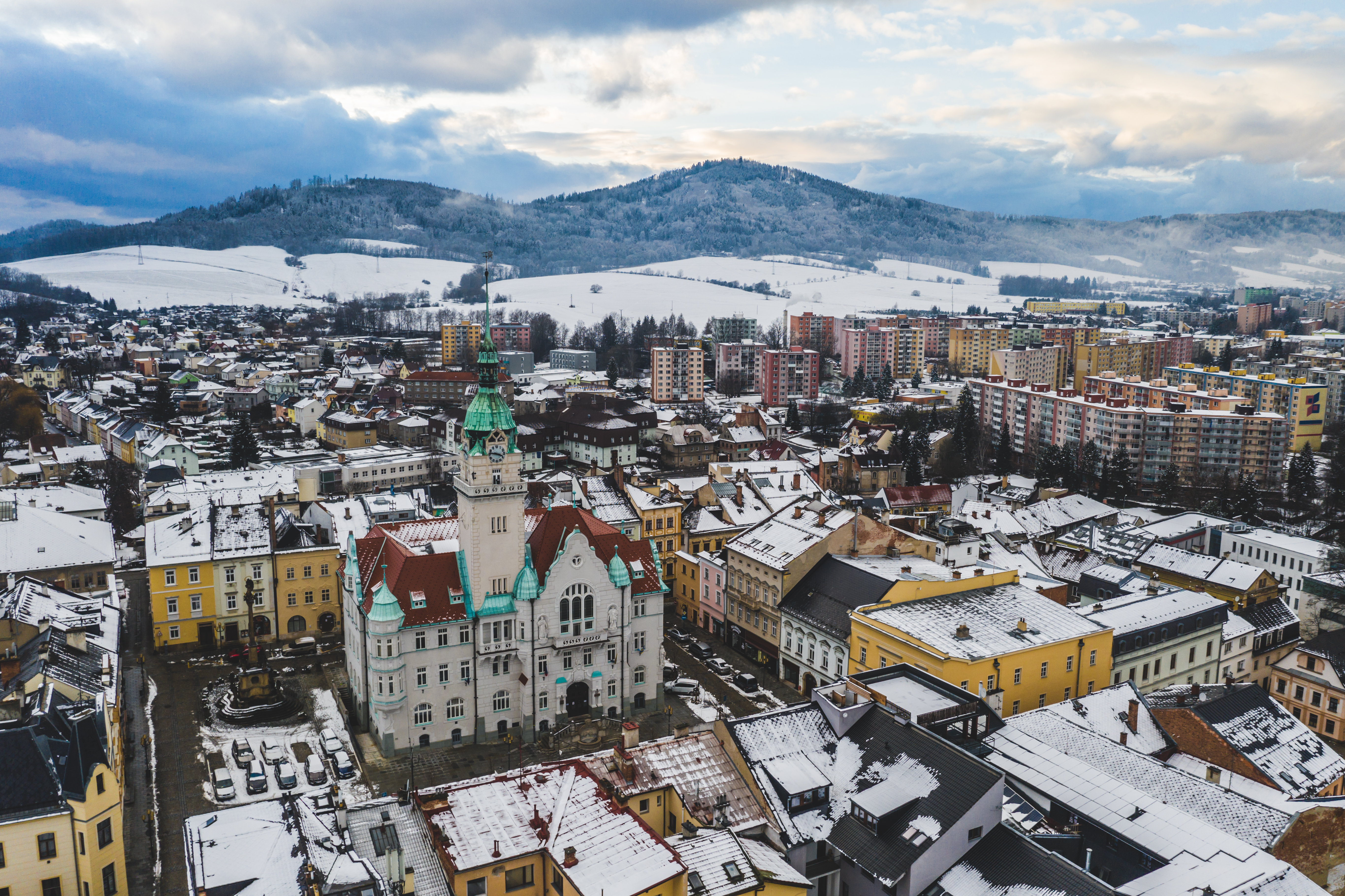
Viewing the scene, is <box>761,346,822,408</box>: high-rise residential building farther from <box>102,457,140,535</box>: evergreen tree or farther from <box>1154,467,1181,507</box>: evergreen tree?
<box>102,457,140,535</box>: evergreen tree

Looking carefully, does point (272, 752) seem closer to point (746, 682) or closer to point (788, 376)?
point (746, 682)

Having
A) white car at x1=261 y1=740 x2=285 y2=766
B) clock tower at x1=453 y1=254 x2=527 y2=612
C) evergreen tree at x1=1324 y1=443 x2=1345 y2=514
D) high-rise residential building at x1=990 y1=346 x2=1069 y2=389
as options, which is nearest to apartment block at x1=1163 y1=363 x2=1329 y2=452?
evergreen tree at x1=1324 y1=443 x2=1345 y2=514

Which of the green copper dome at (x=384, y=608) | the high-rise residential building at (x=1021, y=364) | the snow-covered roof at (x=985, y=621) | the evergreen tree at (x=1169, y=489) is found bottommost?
the evergreen tree at (x=1169, y=489)

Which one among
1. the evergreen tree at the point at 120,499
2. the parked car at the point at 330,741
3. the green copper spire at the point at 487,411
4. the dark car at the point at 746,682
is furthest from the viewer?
the evergreen tree at the point at 120,499

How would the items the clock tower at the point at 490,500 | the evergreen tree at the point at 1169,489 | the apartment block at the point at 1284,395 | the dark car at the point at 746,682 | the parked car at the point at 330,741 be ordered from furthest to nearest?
1. the apartment block at the point at 1284,395
2. the evergreen tree at the point at 1169,489
3. the dark car at the point at 746,682
4. the clock tower at the point at 490,500
5. the parked car at the point at 330,741

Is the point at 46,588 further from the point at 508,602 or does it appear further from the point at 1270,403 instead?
the point at 1270,403

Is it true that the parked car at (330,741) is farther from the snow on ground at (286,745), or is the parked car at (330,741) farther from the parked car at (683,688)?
the parked car at (683,688)

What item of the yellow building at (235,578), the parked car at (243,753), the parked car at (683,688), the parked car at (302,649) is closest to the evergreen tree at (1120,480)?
the parked car at (683,688)
